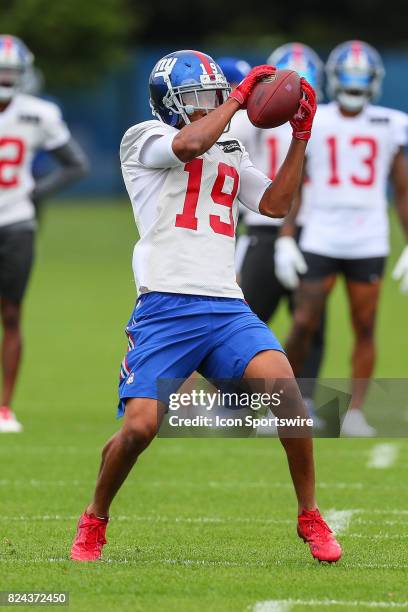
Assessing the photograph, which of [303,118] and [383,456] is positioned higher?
[303,118]

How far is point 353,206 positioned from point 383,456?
1.69 meters

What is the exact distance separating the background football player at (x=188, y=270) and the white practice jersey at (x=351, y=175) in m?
3.57

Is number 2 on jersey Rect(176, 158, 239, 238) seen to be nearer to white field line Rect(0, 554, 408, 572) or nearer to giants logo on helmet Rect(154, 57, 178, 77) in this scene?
giants logo on helmet Rect(154, 57, 178, 77)

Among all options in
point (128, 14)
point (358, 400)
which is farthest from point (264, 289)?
point (128, 14)

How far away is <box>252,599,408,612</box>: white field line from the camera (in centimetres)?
471

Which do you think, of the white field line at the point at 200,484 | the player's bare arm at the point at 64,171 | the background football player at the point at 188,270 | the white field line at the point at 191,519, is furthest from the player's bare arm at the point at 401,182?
the background football player at the point at 188,270

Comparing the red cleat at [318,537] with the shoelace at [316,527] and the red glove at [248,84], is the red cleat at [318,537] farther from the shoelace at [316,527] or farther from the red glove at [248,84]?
the red glove at [248,84]

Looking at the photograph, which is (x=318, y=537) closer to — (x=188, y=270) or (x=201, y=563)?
(x=201, y=563)

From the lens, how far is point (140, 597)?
4855 millimetres

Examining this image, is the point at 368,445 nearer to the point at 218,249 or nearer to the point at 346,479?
the point at 346,479

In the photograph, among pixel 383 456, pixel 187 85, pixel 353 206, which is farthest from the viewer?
pixel 353 206

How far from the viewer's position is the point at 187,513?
6.73 meters

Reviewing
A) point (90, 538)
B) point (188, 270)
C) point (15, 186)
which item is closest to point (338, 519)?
point (90, 538)

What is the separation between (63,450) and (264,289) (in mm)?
1857
